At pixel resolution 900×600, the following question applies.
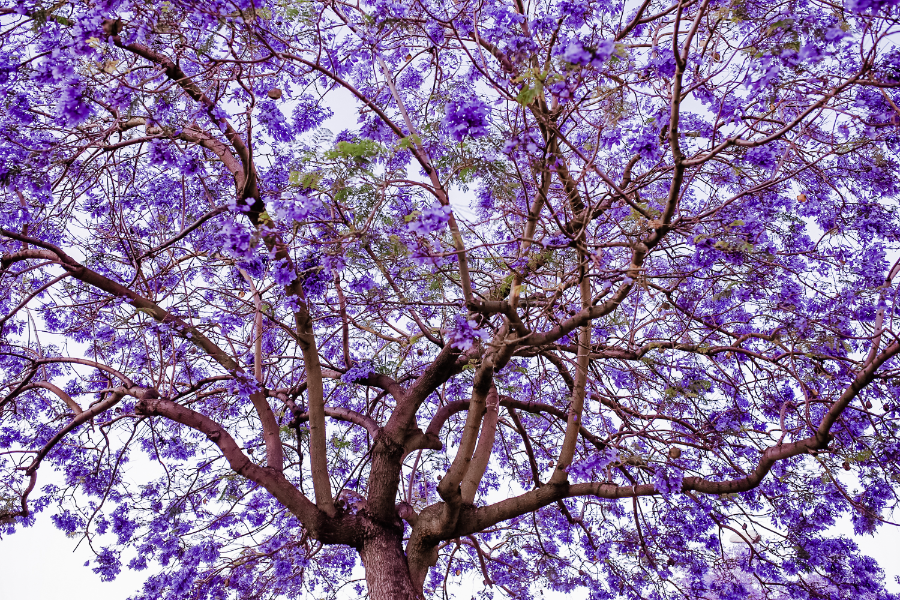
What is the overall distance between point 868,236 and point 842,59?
4.34ft

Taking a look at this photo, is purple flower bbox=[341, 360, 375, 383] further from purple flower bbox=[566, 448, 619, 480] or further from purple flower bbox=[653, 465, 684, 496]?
purple flower bbox=[653, 465, 684, 496]

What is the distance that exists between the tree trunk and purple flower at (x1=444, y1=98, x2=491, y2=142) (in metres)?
2.89

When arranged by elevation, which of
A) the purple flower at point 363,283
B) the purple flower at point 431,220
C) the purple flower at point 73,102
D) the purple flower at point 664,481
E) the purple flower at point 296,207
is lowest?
the purple flower at point 664,481

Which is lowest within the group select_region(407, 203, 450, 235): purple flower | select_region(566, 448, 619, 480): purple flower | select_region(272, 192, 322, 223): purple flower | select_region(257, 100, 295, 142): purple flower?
select_region(566, 448, 619, 480): purple flower

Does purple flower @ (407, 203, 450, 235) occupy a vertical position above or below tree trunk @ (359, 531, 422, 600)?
above

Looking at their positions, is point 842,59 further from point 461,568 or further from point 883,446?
point 461,568

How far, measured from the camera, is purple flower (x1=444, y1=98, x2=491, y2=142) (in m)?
2.70

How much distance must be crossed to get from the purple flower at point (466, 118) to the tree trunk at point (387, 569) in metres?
2.89

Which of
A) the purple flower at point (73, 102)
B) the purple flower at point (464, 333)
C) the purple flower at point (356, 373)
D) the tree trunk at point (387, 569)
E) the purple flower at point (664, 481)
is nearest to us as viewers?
the purple flower at point (464, 333)

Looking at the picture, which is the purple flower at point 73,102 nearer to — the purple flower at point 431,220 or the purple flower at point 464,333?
the purple flower at point 431,220

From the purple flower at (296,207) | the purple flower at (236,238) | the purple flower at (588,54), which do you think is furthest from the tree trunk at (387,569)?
the purple flower at (588,54)

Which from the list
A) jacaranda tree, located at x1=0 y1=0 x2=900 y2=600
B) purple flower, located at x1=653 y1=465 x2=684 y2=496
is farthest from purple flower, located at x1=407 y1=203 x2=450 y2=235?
purple flower, located at x1=653 y1=465 x2=684 y2=496

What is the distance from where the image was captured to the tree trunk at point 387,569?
13.4ft

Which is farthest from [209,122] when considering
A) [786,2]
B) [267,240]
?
[786,2]
